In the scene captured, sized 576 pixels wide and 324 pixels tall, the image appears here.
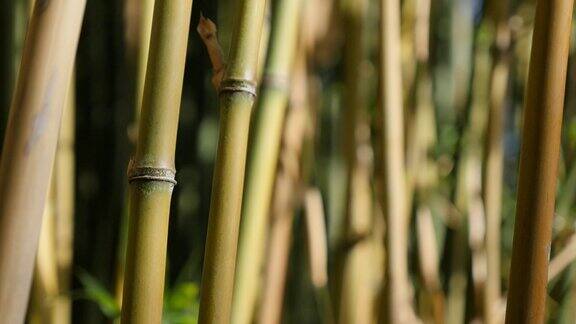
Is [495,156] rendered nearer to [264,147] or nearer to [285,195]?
[285,195]

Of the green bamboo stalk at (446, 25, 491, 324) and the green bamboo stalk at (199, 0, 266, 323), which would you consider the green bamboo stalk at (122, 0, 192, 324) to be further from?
the green bamboo stalk at (446, 25, 491, 324)

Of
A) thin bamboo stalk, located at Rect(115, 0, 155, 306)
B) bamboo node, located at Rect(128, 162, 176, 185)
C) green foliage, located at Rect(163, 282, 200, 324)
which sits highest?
thin bamboo stalk, located at Rect(115, 0, 155, 306)

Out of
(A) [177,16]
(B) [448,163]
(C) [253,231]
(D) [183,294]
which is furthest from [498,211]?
(A) [177,16]

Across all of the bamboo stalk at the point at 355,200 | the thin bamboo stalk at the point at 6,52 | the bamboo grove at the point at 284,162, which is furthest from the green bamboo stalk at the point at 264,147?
the thin bamboo stalk at the point at 6,52

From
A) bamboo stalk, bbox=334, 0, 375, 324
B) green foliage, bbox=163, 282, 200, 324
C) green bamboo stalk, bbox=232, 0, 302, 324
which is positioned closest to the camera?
green bamboo stalk, bbox=232, 0, 302, 324

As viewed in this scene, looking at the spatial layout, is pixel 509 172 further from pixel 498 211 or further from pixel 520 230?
pixel 520 230

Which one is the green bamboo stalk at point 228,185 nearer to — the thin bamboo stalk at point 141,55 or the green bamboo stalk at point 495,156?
the thin bamboo stalk at point 141,55

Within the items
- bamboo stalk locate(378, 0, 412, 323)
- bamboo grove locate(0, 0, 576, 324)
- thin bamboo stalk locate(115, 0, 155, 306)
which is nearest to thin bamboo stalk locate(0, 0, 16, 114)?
bamboo grove locate(0, 0, 576, 324)
